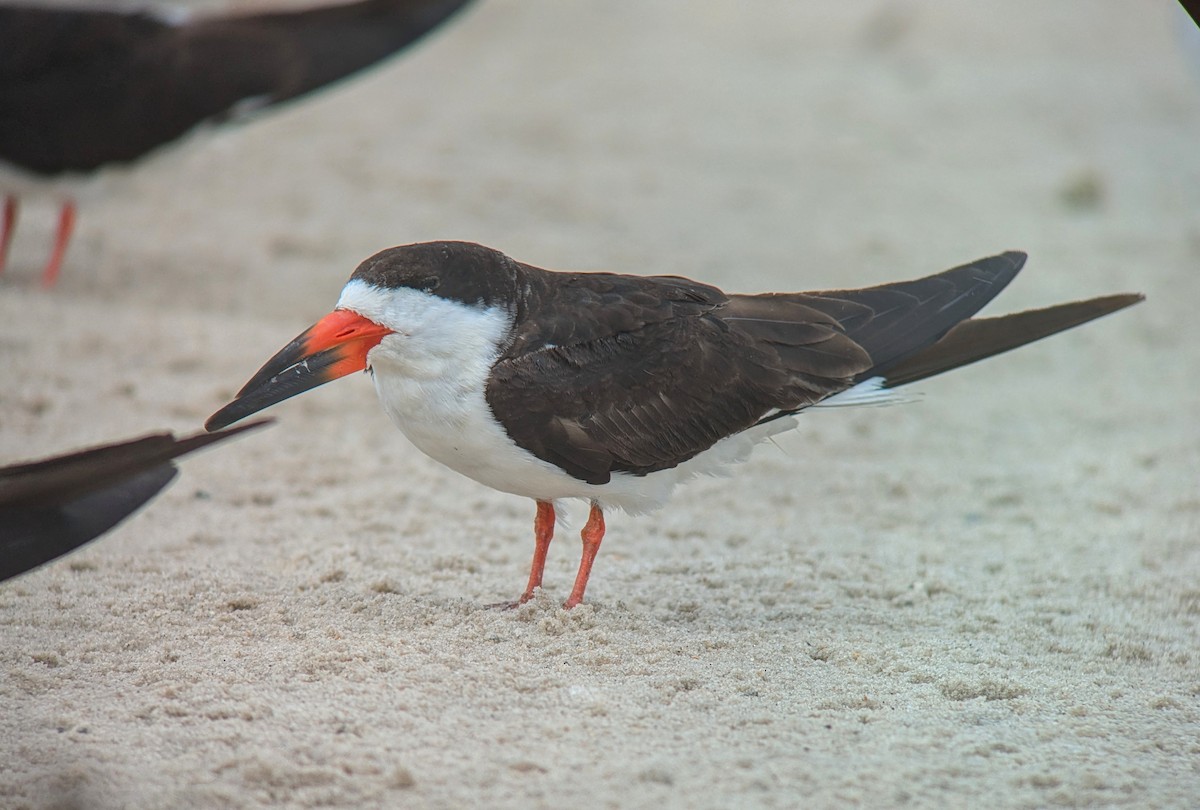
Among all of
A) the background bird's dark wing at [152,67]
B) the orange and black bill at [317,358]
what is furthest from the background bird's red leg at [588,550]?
the background bird's dark wing at [152,67]

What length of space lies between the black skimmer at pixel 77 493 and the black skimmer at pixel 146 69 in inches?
135

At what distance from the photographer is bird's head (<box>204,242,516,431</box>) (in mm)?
3135

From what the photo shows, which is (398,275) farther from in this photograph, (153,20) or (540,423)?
(153,20)

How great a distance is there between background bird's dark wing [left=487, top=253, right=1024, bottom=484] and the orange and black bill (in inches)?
13.8

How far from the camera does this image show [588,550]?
3.51 metres

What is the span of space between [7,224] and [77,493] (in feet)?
12.1

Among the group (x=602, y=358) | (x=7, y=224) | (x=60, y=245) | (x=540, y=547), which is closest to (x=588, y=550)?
(x=540, y=547)

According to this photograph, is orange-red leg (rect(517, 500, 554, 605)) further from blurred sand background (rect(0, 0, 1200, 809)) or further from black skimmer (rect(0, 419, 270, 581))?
black skimmer (rect(0, 419, 270, 581))

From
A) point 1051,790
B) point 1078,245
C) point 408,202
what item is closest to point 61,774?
point 1051,790

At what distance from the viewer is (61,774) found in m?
2.56

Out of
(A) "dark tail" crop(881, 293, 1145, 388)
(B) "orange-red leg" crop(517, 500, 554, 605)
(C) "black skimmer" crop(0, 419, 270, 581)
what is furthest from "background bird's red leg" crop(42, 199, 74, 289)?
(A) "dark tail" crop(881, 293, 1145, 388)

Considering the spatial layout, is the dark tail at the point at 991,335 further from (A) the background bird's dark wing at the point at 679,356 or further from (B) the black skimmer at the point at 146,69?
(B) the black skimmer at the point at 146,69

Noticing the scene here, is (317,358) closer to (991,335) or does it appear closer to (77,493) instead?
(77,493)

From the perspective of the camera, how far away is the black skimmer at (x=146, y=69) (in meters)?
5.92
